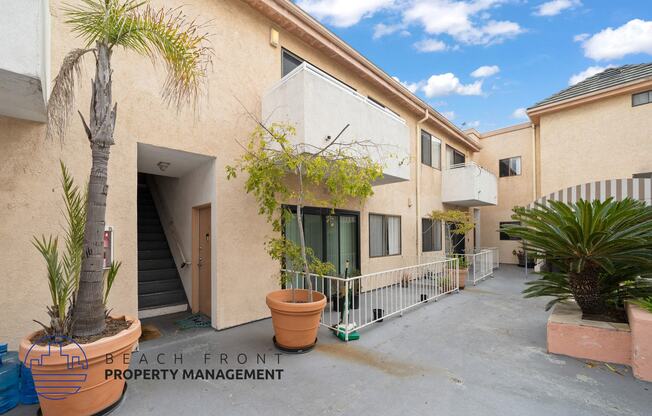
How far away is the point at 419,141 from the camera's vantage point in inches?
471

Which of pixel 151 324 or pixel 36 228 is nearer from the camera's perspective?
pixel 36 228

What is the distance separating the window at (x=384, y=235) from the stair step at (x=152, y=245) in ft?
21.9

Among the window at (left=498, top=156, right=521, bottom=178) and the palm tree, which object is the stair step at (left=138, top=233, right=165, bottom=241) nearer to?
the palm tree

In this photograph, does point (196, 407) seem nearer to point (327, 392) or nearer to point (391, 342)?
point (327, 392)

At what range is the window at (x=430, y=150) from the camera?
1249 centimetres

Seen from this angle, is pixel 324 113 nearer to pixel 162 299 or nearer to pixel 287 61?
pixel 287 61

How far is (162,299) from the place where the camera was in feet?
22.4

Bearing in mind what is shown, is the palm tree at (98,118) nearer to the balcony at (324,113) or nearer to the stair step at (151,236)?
the balcony at (324,113)

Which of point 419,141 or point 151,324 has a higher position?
point 419,141

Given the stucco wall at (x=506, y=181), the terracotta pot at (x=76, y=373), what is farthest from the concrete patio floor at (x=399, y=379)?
the stucco wall at (x=506, y=181)

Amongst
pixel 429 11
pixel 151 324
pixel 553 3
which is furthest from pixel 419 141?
pixel 151 324

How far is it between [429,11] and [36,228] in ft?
37.9

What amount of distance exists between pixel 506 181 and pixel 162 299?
19010 millimetres

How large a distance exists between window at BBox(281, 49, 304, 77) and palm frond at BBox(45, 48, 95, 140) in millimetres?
4478
